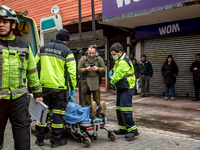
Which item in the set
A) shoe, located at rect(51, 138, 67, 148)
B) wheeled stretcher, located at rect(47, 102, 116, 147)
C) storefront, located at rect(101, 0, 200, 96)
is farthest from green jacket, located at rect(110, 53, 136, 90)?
storefront, located at rect(101, 0, 200, 96)

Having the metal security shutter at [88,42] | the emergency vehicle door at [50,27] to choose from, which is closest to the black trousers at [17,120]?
the emergency vehicle door at [50,27]

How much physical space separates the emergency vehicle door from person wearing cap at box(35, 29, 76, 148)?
157 inches

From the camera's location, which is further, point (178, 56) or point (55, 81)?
point (178, 56)

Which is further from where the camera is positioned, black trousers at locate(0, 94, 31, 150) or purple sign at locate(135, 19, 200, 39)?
purple sign at locate(135, 19, 200, 39)

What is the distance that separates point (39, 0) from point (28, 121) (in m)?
12.3

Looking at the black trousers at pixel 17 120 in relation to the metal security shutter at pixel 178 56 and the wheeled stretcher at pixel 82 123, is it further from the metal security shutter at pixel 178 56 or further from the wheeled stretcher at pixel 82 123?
the metal security shutter at pixel 178 56

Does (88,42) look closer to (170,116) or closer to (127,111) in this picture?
(170,116)

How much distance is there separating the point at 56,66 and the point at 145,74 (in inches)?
274

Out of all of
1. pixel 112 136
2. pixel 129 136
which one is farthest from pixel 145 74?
pixel 112 136

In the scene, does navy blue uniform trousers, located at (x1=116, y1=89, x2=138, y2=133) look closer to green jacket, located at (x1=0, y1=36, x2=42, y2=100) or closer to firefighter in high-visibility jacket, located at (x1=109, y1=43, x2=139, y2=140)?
firefighter in high-visibility jacket, located at (x1=109, y1=43, x2=139, y2=140)

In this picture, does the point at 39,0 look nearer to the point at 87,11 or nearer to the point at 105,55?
the point at 87,11

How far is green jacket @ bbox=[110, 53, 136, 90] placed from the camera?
179 inches

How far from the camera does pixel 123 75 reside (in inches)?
180

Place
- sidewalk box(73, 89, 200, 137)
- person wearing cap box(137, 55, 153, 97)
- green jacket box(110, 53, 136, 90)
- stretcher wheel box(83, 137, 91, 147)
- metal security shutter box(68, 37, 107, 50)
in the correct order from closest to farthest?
stretcher wheel box(83, 137, 91, 147)
green jacket box(110, 53, 136, 90)
sidewalk box(73, 89, 200, 137)
person wearing cap box(137, 55, 153, 97)
metal security shutter box(68, 37, 107, 50)
